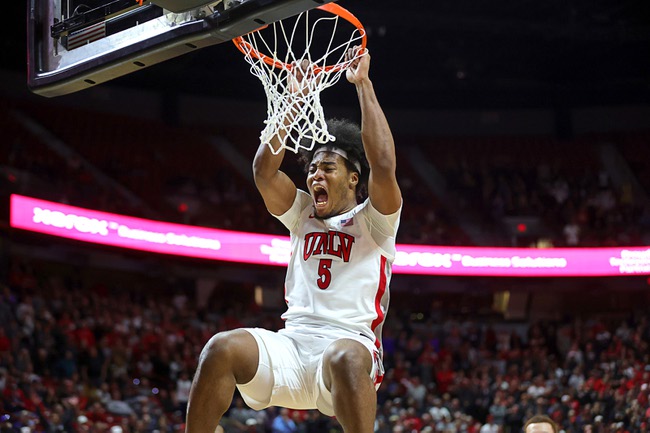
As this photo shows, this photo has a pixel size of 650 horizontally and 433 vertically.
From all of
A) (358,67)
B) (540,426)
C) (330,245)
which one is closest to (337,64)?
(358,67)

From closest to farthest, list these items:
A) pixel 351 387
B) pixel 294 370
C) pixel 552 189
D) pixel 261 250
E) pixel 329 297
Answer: pixel 351 387 → pixel 294 370 → pixel 329 297 → pixel 261 250 → pixel 552 189

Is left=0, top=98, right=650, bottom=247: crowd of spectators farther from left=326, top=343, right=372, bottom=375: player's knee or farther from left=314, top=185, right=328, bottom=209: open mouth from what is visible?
left=326, top=343, right=372, bottom=375: player's knee

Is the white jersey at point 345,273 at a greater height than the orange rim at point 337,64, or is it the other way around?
the orange rim at point 337,64

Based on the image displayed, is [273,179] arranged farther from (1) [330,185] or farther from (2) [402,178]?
(2) [402,178]

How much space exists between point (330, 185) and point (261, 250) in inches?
527

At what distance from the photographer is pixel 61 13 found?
483 centimetres

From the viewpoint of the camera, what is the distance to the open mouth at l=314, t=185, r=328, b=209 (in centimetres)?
457

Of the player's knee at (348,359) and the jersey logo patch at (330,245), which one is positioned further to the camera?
the jersey logo patch at (330,245)

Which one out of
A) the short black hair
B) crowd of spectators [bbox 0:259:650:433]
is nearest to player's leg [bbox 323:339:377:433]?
the short black hair

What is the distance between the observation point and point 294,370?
4273 millimetres

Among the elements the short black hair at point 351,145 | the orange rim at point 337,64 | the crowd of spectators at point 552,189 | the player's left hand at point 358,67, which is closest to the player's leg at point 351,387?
the short black hair at point 351,145

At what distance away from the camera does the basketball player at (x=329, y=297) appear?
13.1 feet

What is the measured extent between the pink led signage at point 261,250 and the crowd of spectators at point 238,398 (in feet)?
3.29

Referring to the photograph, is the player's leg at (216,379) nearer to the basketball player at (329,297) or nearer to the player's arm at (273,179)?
the basketball player at (329,297)
